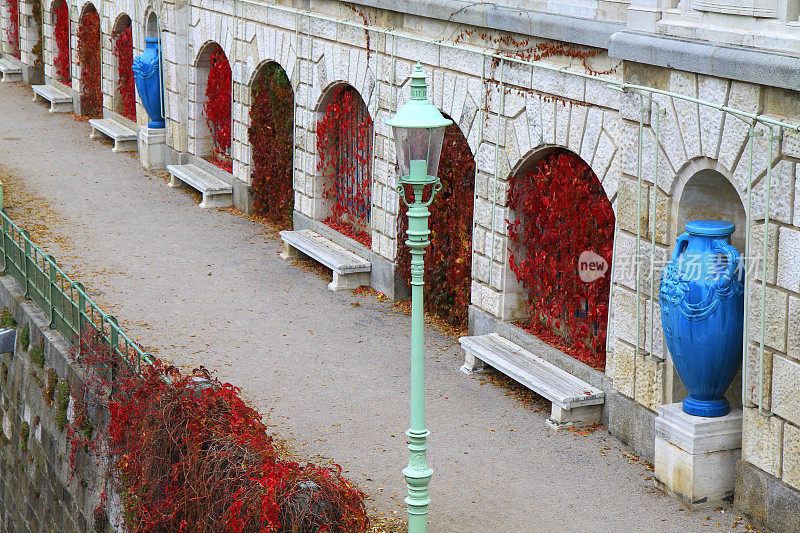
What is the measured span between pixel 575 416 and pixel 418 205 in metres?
Result: 3.21

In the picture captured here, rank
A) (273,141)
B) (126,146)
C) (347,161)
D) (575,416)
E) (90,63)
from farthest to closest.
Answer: (90,63) < (126,146) < (273,141) < (347,161) < (575,416)

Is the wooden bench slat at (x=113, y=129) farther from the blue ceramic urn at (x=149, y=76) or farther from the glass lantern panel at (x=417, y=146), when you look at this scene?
the glass lantern panel at (x=417, y=146)

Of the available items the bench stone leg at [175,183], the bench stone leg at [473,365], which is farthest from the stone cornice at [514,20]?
the bench stone leg at [175,183]

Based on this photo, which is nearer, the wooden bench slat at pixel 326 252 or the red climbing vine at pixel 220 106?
the wooden bench slat at pixel 326 252

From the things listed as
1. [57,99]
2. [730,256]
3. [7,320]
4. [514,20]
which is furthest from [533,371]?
[57,99]

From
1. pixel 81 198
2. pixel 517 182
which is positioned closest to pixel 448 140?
pixel 517 182

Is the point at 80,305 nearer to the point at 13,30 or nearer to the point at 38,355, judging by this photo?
the point at 38,355

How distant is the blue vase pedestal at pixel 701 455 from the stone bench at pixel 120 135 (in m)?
13.6

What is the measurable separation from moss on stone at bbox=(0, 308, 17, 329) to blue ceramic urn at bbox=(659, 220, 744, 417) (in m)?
7.57

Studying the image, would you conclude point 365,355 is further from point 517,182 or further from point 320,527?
point 320,527

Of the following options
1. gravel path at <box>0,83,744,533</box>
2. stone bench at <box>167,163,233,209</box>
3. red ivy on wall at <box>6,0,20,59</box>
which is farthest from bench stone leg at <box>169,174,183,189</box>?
red ivy on wall at <box>6,0,20,59</box>

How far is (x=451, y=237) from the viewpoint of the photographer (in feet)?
39.9

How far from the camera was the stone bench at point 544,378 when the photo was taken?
9.59 metres

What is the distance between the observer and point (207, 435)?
328 inches
